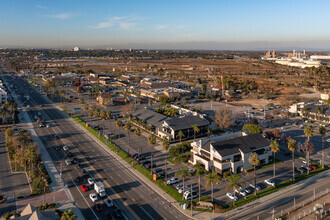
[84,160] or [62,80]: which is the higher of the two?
[62,80]

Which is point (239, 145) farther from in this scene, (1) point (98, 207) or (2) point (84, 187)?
(2) point (84, 187)

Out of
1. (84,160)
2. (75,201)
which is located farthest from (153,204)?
(84,160)

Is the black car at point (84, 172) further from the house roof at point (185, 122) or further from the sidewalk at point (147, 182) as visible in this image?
the house roof at point (185, 122)

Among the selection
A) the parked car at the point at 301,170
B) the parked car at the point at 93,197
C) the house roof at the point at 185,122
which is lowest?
the parked car at the point at 301,170

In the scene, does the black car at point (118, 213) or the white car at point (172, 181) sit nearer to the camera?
the black car at point (118, 213)

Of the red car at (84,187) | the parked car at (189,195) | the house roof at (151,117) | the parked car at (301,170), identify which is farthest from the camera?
the house roof at (151,117)

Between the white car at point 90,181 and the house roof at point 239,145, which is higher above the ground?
the house roof at point 239,145

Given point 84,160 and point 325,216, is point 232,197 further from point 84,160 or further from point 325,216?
point 84,160

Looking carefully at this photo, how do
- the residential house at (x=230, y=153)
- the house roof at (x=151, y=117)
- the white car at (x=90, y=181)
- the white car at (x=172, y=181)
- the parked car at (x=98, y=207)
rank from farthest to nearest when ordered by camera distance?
the house roof at (x=151, y=117) < the residential house at (x=230, y=153) < the white car at (x=172, y=181) < the white car at (x=90, y=181) < the parked car at (x=98, y=207)

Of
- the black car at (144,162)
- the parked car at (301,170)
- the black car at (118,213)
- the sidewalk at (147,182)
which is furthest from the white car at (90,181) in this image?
the parked car at (301,170)
